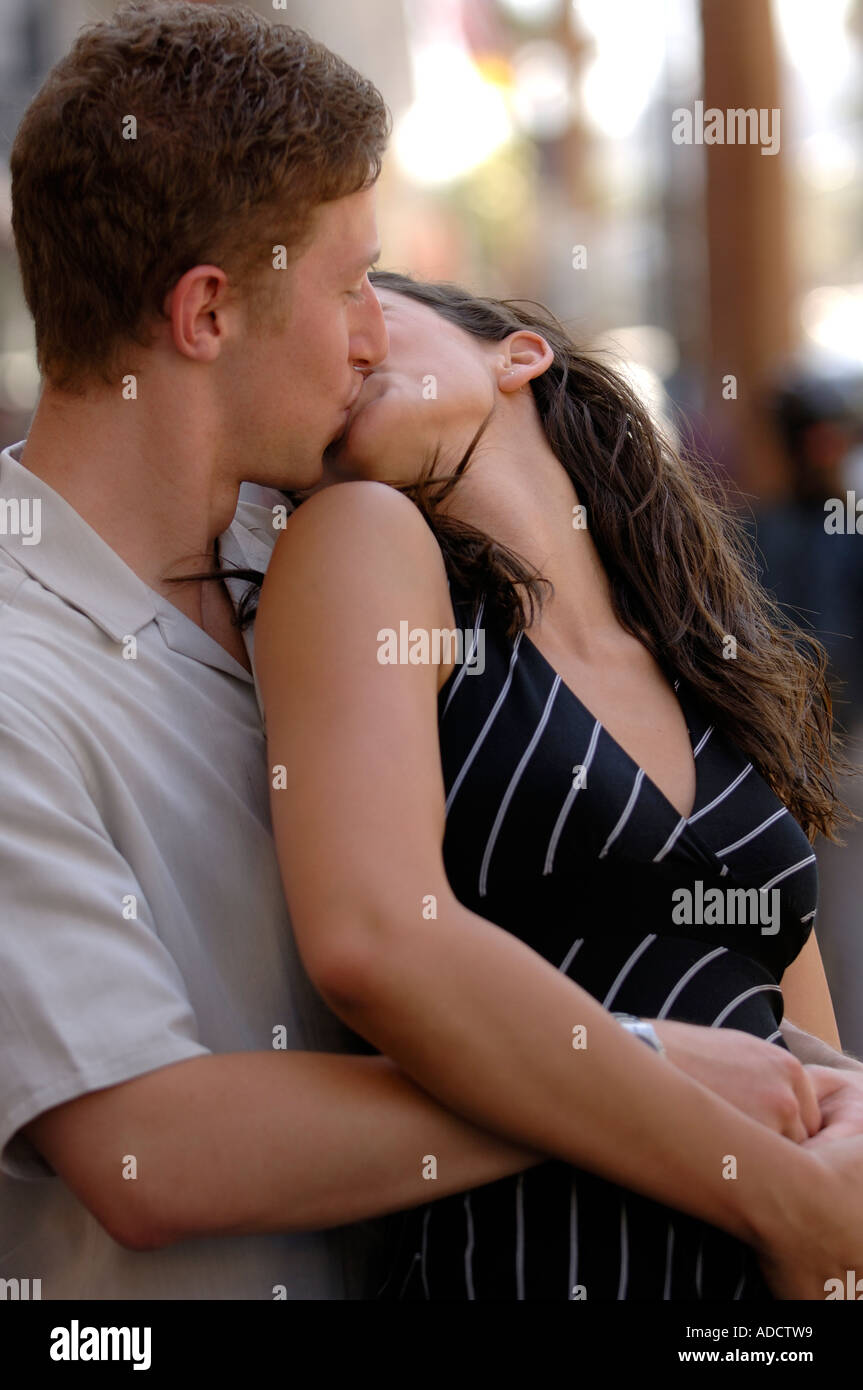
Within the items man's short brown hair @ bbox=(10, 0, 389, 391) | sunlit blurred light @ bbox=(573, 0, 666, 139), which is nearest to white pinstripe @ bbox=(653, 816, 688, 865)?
man's short brown hair @ bbox=(10, 0, 389, 391)

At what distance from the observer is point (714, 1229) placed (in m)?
1.55

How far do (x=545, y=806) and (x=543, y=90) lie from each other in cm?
2572

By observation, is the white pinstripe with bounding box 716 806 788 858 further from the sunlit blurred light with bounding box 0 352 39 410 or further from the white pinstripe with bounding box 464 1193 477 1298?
the sunlit blurred light with bounding box 0 352 39 410

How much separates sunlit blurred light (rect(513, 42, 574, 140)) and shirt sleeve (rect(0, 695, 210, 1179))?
73.8 feet

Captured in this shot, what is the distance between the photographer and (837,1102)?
1635 mm

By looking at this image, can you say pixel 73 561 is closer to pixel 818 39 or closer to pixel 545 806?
pixel 545 806

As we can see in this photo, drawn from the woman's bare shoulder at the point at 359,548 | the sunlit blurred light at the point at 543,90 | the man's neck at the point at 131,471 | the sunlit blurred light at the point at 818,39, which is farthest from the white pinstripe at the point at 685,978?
the sunlit blurred light at the point at 543,90

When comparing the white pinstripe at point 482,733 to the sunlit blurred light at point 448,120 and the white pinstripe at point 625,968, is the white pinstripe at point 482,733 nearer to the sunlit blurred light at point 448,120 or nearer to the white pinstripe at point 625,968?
the white pinstripe at point 625,968

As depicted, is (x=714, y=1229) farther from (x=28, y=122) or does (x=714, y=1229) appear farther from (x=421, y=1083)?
(x=28, y=122)

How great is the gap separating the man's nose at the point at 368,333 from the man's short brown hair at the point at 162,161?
161mm

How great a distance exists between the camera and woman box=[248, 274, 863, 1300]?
1.40 meters

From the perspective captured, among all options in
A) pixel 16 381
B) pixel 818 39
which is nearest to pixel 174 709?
pixel 16 381

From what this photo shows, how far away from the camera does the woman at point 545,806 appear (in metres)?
1.40
